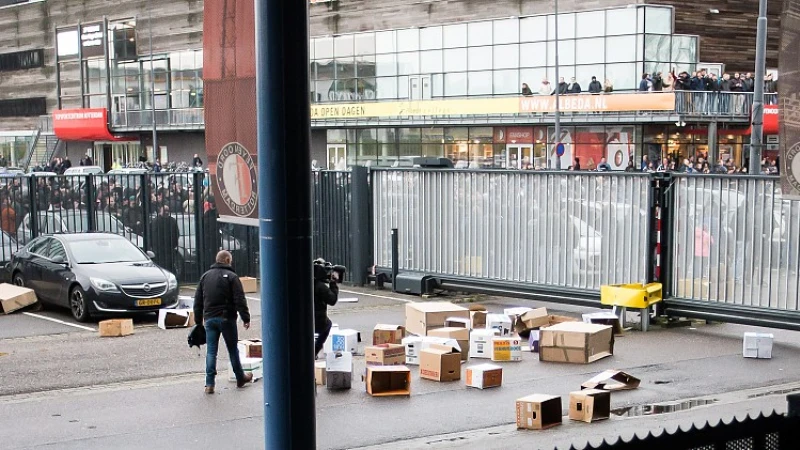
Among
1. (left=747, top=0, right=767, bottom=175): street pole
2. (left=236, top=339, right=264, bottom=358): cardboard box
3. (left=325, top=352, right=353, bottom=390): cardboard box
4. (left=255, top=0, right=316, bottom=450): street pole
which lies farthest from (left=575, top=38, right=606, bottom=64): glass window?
(left=255, top=0, right=316, bottom=450): street pole

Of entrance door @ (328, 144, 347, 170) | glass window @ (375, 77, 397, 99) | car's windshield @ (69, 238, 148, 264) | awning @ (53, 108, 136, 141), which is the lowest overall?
car's windshield @ (69, 238, 148, 264)

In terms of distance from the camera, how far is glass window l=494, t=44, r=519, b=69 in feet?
172

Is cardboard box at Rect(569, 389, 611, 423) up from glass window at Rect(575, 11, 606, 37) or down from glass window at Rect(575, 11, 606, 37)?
down

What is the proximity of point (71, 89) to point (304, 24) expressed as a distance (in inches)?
2987

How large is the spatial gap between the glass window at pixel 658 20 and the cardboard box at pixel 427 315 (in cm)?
3390

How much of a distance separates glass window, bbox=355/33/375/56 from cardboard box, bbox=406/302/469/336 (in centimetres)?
4364

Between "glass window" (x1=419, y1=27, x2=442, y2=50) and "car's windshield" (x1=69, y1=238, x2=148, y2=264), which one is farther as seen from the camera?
"glass window" (x1=419, y1=27, x2=442, y2=50)

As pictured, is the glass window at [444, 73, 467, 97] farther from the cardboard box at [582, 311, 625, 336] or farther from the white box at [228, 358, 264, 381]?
the white box at [228, 358, 264, 381]

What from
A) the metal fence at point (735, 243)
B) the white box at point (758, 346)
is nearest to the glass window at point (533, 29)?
the metal fence at point (735, 243)

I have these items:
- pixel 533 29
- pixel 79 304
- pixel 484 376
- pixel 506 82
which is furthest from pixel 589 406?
pixel 506 82

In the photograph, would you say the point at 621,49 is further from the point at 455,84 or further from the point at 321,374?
the point at 321,374

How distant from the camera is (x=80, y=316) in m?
18.3

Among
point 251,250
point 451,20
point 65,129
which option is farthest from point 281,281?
point 65,129

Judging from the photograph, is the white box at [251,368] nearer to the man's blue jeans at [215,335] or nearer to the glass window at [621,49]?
the man's blue jeans at [215,335]
